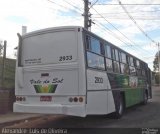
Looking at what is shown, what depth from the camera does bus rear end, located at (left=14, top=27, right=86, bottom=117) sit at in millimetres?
10930

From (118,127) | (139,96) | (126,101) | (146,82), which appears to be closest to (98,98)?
(118,127)

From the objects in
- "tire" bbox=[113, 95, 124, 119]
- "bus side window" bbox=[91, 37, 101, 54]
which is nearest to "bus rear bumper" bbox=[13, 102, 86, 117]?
"bus side window" bbox=[91, 37, 101, 54]

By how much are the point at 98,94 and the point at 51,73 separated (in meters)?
1.83

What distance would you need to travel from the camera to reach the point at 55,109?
36.0ft

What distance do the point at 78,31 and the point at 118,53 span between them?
15.3ft

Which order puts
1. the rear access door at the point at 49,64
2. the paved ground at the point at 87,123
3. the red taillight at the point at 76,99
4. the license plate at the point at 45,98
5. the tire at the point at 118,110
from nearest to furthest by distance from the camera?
the red taillight at the point at 76,99 < the rear access door at the point at 49,64 < the license plate at the point at 45,98 < the paved ground at the point at 87,123 < the tire at the point at 118,110

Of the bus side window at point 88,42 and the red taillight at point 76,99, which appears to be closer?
the red taillight at point 76,99

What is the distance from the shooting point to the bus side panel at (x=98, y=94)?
11.2 meters

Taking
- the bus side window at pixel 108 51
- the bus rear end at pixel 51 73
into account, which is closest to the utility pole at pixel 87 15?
the bus side window at pixel 108 51

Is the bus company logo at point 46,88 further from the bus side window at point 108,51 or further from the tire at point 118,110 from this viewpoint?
the tire at point 118,110

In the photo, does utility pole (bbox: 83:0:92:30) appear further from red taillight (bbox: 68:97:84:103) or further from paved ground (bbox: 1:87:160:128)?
red taillight (bbox: 68:97:84:103)

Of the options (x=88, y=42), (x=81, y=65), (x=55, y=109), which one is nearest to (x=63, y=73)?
(x=81, y=65)

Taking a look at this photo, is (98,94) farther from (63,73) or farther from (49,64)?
(49,64)

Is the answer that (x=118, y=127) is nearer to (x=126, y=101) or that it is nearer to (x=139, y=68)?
(x=126, y=101)
